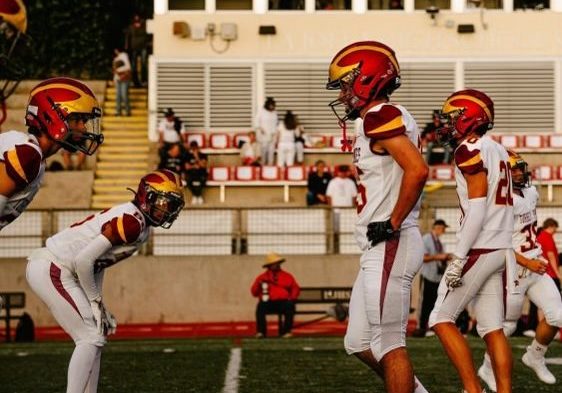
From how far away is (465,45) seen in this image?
29656 mm

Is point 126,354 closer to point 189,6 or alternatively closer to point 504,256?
point 504,256

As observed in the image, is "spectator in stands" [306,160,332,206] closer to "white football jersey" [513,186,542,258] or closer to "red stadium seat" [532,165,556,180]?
"red stadium seat" [532,165,556,180]

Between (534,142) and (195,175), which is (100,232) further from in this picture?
(534,142)

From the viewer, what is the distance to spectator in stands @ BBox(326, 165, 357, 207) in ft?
78.8

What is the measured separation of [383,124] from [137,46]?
23.6 meters

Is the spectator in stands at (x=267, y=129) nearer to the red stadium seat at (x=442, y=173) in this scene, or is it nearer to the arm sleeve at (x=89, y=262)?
the red stadium seat at (x=442, y=173)

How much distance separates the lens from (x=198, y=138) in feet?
93.1

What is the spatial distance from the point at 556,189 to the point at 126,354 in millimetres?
13629

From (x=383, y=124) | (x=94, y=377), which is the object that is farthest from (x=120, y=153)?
(x=383, y=124)

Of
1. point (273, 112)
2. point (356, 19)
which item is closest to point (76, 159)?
point (273, 112)

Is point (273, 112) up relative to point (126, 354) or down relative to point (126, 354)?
up

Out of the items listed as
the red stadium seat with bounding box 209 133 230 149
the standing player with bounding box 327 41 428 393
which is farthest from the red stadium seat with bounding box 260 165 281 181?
the standing player with bounding box 327 41 428 393

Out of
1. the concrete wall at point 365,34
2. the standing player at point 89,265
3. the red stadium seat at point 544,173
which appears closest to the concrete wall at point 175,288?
the red stadium seat at point 544,173

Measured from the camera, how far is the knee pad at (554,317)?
11648mm
